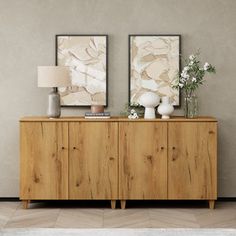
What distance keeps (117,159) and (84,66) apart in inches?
39.4

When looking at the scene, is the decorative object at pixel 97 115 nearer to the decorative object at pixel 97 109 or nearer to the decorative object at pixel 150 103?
the decorative object at pixel 97 109

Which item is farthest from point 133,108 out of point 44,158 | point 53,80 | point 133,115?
point 44,158

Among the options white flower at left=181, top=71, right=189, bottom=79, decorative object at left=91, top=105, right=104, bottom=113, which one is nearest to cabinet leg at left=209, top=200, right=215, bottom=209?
white flower at left=181, top=71, right=189, bottom=79

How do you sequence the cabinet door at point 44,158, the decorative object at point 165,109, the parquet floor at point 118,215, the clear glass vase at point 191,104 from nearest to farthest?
the parquet floor at point 118,215 → the cabinet door at point 44,158 → the decorative object at point 165,109 → the clear glass vase at point 191,104

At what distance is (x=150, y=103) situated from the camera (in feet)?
19.9

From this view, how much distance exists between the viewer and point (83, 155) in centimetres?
593

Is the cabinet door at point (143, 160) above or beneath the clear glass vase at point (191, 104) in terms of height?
beneath

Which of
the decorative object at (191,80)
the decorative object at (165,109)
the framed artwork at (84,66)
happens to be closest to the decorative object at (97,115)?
the framed artwork at (84,66)

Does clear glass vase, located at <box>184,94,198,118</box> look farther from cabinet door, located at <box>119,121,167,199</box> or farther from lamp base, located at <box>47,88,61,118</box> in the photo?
lamp base, located at <box>47,88,61,118</box>

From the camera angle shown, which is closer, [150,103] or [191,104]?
[150,103]

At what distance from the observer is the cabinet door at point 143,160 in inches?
233

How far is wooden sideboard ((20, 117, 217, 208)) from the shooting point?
591 cm

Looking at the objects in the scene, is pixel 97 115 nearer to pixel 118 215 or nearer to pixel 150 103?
pixel 150 103

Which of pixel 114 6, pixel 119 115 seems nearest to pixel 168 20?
pixel 114 6
